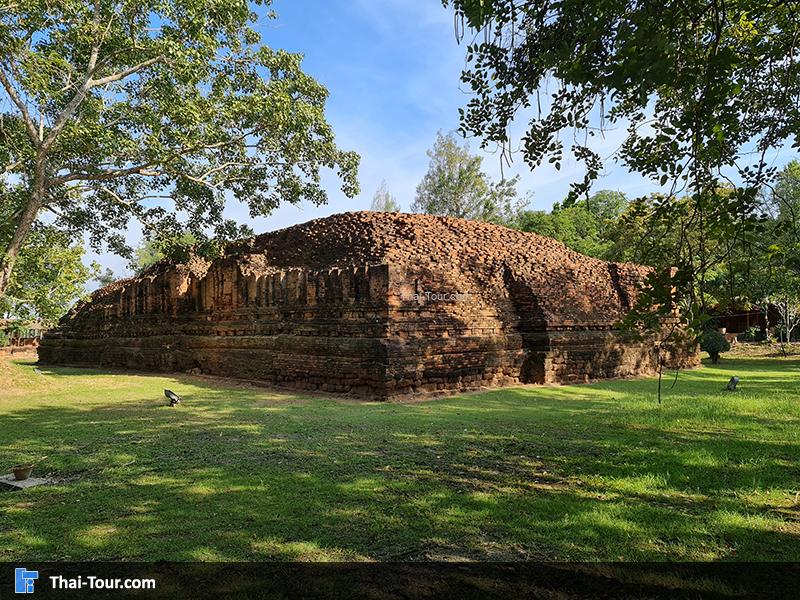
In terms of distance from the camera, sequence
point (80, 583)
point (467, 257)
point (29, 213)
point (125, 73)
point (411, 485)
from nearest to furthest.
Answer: point (80, 583) → point (411, 485) → point (29, 213) → point (125, 73) → point (467, 257)

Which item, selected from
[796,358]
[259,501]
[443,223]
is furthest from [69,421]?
[796,358]

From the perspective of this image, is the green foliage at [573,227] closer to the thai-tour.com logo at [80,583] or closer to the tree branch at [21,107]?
the tree branch at [21,107]

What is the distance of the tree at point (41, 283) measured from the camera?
1328 cm

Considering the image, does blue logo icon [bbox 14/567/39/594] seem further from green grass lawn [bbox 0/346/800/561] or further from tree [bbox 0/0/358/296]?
tree [bbox 0/0/358/296]

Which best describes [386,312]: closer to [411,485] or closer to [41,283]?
[411,485]

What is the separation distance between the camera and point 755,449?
15.3 feet

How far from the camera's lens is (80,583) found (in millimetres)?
2348

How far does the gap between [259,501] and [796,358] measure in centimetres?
2343

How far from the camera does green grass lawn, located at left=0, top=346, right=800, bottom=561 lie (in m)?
2.74

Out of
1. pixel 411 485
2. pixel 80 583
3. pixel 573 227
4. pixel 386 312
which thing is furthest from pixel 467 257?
pixel 573 227

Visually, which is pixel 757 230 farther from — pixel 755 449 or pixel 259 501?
pixel 259 501

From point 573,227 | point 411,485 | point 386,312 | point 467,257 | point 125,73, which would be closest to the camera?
point 411,485

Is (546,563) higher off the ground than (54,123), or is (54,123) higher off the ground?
(54,123)

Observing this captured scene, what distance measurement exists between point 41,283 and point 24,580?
46.6 feet
